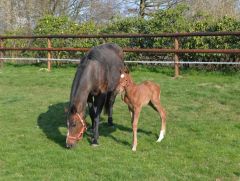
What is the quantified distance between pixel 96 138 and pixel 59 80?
549 cm

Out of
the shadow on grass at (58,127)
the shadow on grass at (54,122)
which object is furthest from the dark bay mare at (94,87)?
the shadow on grass at (54,122)

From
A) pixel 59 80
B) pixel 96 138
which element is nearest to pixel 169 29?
pixel 59 80

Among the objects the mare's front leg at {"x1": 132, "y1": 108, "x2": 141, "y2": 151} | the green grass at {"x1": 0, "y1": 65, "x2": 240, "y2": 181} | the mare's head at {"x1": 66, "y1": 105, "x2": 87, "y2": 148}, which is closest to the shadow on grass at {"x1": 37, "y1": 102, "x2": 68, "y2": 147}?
the green grass at {"x1": 0, "y1": 65, "x2": 240, "y2": 181}

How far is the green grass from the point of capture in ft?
16.5

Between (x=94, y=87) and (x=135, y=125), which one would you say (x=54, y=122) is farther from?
(x=135, y=125)

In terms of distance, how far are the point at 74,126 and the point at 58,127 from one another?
153cm

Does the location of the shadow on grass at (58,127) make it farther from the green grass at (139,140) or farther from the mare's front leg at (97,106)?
the mare's front leg at (97,106)

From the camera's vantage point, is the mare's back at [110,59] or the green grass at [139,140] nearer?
the green grass at [139,140]

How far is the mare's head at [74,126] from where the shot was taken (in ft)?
18.8

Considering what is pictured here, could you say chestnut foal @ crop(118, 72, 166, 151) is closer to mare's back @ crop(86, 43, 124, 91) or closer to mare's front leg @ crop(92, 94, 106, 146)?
mare's front leg @ crop(92, 94, 106, 146)

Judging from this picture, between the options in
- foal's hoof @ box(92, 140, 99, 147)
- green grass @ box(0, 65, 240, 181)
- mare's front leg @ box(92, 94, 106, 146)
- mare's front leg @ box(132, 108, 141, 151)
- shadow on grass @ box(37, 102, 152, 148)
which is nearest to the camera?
green grass @ box(0, 65, 240, 181)

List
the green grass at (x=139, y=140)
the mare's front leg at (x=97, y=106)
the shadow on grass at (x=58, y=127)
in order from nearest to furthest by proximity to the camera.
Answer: the green grass at (x=139, y=140), the mare's front leg at (x=97, y=106), the shadow on grass at (x=58, y=127)

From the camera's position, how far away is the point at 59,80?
37.6ft

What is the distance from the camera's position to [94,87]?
245 inches
